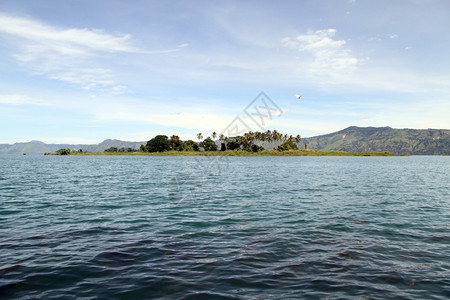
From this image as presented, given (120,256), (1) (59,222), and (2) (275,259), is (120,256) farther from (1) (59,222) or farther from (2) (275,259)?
(1) (59,222)

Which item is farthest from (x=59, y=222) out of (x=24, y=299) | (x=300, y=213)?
(x=300, y=213)

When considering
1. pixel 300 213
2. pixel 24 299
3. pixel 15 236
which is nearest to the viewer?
pixel 24 299

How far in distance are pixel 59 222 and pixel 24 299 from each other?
43.8 ft

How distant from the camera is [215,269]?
14.0 metres

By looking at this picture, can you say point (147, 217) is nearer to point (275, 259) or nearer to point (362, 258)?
point (275, 259)

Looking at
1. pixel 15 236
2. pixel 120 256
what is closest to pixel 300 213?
pixel 120 256

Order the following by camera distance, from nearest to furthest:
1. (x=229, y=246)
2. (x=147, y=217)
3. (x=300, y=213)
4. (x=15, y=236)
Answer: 1. (x=229, y=246)
2. (x=15, y=236)
3. (x=147, y=217)
4. (x=300, y=213)

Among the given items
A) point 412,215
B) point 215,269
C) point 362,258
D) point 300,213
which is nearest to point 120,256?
point 215,269

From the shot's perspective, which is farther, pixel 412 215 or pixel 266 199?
pixel 266 199

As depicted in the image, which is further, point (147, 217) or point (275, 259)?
point (147, 217)

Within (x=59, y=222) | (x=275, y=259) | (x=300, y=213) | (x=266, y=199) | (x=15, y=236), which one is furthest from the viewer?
(x=266, y=199)

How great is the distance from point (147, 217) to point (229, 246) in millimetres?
10548

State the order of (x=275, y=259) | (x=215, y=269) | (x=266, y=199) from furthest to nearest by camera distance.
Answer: (x=266, y=199)
(x=275, y=259)
(x=215, y=269)

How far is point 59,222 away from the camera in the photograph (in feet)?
76.3
